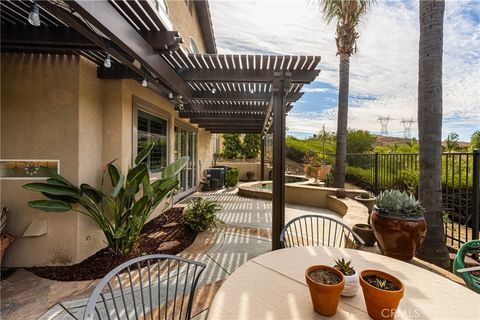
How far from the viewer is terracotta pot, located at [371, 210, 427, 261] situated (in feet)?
7.68

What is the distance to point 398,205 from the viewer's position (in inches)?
96.6

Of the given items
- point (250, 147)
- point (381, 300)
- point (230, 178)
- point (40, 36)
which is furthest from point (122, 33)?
point (250, 147)

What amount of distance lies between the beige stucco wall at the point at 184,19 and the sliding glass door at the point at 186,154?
3033 millimetres

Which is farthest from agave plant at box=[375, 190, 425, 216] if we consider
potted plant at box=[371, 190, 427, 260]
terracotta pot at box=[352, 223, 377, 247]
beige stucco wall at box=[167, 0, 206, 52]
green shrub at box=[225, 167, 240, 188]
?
green shrub at box=[225, 167, 240, 188]

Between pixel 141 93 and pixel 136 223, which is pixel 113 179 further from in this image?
pixel 141 93

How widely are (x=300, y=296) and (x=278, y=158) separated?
101 inches

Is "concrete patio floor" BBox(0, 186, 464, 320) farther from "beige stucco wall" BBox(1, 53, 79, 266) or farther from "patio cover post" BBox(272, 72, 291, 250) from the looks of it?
"patio cover post" BBox(272, 72, 291, 250)

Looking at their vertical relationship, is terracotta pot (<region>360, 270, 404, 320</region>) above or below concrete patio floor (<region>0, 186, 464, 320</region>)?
above

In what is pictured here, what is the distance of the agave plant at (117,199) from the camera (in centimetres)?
298

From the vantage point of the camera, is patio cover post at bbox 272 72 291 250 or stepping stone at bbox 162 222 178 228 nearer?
patio cover post at bbox 272 72 291 250

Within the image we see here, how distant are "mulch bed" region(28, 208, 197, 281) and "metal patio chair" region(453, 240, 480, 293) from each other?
3.51 metres

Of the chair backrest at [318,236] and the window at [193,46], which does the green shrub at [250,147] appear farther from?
the chair backrest at [318,236]

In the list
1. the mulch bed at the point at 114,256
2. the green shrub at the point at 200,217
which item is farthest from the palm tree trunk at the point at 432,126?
the mulch bed at the point at 114,256

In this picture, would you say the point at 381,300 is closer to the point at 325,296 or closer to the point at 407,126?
the point at 325,296
